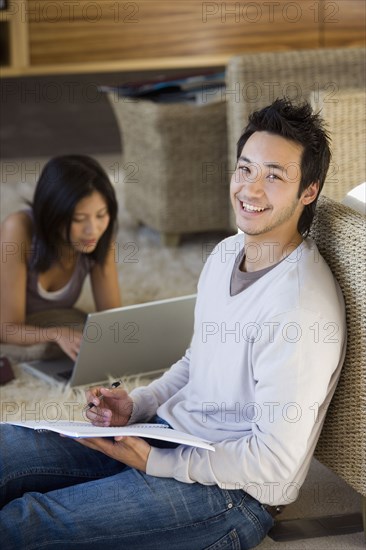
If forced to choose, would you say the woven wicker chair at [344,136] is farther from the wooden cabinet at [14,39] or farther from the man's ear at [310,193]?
A: the wooden cabinet at [14,39]

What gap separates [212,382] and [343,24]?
3795 mm

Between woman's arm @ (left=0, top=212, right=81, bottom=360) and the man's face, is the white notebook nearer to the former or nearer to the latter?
the man's face

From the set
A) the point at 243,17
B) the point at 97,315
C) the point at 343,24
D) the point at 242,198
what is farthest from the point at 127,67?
the point at 242,198

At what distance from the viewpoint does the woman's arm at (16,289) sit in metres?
2.62

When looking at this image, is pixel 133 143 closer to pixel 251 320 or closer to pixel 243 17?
pixel 243 17

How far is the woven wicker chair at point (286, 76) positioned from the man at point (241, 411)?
1.53 metres

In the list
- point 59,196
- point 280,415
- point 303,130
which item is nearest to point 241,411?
point 280,415

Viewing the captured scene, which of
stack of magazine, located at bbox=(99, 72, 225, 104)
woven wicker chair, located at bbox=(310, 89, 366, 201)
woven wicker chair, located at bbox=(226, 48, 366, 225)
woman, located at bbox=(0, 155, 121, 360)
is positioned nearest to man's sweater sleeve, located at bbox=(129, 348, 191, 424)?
woman, located at bbox=(0, 155, 121, 360)

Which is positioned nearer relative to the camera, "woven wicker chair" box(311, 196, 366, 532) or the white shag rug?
"woven wicker chair" box(311, 196, 366, 532)

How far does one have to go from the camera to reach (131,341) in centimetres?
247

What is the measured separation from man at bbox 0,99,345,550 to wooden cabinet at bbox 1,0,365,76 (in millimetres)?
3222

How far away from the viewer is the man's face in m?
1.64

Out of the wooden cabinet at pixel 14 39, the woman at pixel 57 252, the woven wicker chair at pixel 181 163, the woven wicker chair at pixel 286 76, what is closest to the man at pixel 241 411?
the woman at pixel 57 252

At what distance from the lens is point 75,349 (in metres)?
2.55
